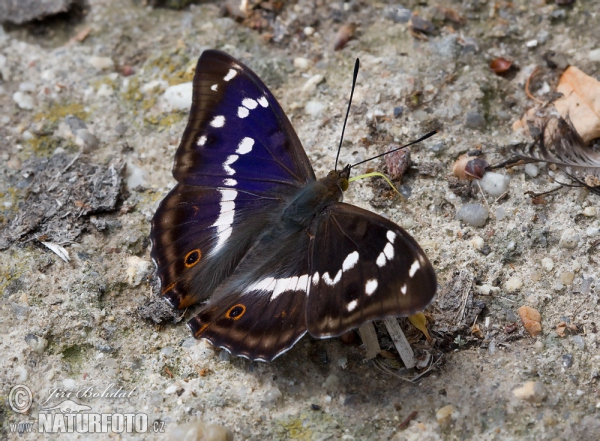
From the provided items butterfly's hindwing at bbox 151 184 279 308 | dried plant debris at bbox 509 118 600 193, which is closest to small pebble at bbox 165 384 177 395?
butterfly's hindwing at bbox 151 184 279 308

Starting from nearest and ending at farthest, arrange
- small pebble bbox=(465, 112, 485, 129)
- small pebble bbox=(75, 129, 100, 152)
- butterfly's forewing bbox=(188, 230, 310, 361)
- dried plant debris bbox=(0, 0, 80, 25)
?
butterfly's forewing bbox=(188, 230, 310, 361), small pebble bbox=(465, 112, 485, 129), small pebble bbox=(75, 129, 100, 152), dried plant debris bbox=(0, 0, 80, 25)

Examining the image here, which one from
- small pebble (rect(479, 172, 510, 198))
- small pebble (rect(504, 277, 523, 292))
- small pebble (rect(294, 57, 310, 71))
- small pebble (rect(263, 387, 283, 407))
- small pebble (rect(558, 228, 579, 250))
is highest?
small pebble (rect(294, 57, 310, 71))

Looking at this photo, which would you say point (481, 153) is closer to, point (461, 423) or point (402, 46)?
point (402, 46)

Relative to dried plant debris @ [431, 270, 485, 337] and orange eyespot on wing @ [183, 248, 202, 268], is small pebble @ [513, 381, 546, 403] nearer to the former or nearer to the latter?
dried plant debris @ [431, 270, 485, 337]

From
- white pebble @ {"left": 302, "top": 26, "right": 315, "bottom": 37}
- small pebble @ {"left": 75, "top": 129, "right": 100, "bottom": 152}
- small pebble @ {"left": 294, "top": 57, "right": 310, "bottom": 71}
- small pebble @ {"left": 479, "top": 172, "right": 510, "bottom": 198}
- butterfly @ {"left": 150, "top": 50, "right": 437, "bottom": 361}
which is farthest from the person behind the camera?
white pebble @ {"left": 302, "top": 26, "right": 315, "bottom": 37}

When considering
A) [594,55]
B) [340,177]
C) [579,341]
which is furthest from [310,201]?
[594,55]

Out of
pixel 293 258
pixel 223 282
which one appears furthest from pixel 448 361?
Answer: pixel 223 282
